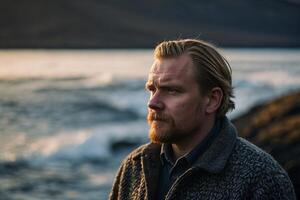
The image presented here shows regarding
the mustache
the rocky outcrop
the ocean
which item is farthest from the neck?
the rocky outcrop

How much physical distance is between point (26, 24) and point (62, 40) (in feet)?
44.3

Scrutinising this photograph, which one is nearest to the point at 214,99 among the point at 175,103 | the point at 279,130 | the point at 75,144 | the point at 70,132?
the point at 175,103

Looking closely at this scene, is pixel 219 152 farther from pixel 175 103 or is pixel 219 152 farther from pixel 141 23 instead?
pixel 141 23

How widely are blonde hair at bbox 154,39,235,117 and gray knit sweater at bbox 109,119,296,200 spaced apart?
0.57ft

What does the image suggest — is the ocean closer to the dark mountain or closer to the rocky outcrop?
the rocky outcrop

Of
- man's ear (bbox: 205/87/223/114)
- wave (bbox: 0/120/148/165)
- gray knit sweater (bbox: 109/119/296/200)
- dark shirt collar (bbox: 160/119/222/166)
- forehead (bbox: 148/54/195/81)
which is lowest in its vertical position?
gray knit sweater (bbox: 109/119/296/200)

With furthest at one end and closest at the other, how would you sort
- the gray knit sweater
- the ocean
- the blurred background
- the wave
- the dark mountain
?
the dark mountain < the wave < the ocean < the blurred background < the gray knit sweater

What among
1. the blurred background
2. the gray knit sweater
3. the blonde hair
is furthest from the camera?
the blurred background

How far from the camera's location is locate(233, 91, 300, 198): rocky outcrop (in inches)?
268

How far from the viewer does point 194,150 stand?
271cm

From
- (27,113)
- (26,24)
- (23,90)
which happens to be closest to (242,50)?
(26,24)

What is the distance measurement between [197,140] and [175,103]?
0.56 feet

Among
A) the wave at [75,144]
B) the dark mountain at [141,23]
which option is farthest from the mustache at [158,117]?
the dark mountain at [141,23]

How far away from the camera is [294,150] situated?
7230 millimetres
